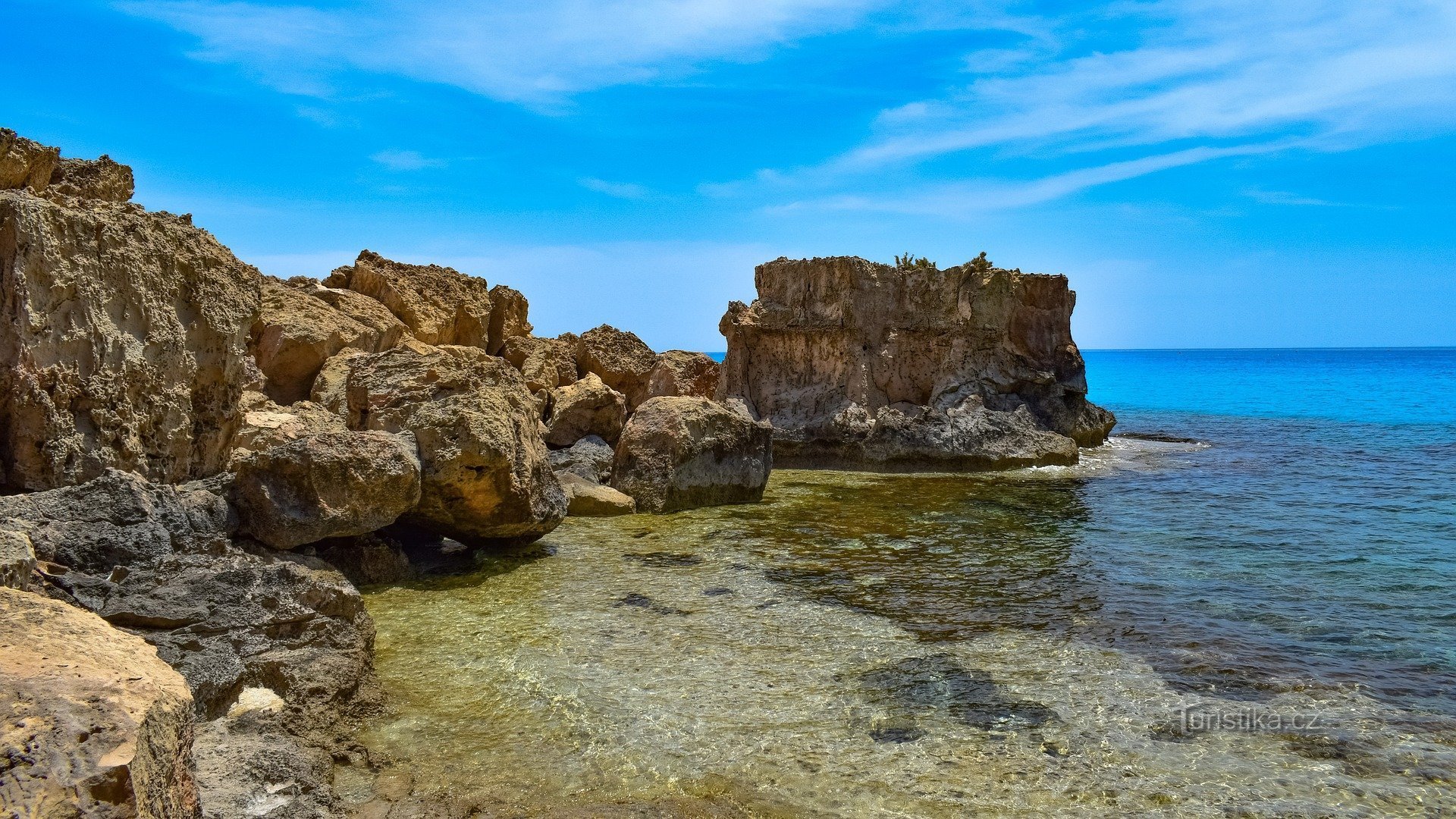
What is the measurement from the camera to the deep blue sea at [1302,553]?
697 cm

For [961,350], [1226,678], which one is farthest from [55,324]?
[961,350]

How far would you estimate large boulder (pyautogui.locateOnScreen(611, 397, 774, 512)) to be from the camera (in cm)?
→ 1307

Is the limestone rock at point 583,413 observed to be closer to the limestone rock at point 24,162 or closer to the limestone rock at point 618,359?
the limestone rock at point 618,359

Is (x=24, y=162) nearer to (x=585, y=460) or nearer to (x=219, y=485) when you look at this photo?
(x=219, y=485)

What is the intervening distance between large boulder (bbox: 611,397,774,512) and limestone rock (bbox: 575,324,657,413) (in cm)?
478

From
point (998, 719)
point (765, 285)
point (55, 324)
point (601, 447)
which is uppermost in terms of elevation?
point (765, 285)

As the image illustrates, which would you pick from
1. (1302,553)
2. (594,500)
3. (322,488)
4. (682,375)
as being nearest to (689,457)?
(594,500)

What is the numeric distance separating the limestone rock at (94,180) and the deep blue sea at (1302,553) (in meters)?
10.3

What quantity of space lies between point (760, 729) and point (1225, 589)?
5.68m

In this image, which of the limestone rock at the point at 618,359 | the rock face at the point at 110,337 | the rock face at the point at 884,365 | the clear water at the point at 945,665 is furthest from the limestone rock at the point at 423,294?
the rock face at the point at 110,337

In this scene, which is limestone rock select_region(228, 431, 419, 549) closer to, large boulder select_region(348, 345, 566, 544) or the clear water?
large boulder select_region(348, 345, 566, 544)

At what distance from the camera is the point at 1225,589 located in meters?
8.83

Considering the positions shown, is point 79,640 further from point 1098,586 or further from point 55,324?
point 1098,586

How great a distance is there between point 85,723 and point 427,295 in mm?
13573
